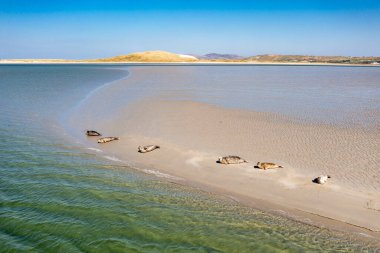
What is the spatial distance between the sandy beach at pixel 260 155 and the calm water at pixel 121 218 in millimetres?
821

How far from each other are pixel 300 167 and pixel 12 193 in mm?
8740

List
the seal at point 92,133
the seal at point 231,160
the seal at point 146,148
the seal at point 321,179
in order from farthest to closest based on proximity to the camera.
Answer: the seal at point 92,133 → the seal at point 146,148 → the seal at point 231,160 → the seal at point 321,179

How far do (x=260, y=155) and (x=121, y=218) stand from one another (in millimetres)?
6687

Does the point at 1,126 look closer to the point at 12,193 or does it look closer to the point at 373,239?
the point at 12,193

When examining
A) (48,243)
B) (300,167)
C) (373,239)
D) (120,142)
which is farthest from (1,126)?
(373,239)

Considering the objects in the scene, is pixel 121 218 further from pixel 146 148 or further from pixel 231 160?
pixel 146 148

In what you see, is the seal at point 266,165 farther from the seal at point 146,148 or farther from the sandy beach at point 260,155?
the seal at point 146,148

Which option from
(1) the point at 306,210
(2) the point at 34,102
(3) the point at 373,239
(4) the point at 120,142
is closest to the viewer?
(3) the point at 373,239

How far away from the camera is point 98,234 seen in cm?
775

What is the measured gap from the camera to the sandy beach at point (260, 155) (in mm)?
9672

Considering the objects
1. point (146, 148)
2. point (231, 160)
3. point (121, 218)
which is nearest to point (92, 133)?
point (146, 148)

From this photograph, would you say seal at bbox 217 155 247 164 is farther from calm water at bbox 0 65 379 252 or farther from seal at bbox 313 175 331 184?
seal at bbox 313 175 331 184

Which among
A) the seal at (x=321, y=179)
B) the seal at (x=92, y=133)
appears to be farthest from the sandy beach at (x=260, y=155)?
the seal at (x=92, y=133)

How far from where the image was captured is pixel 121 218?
8539mm
